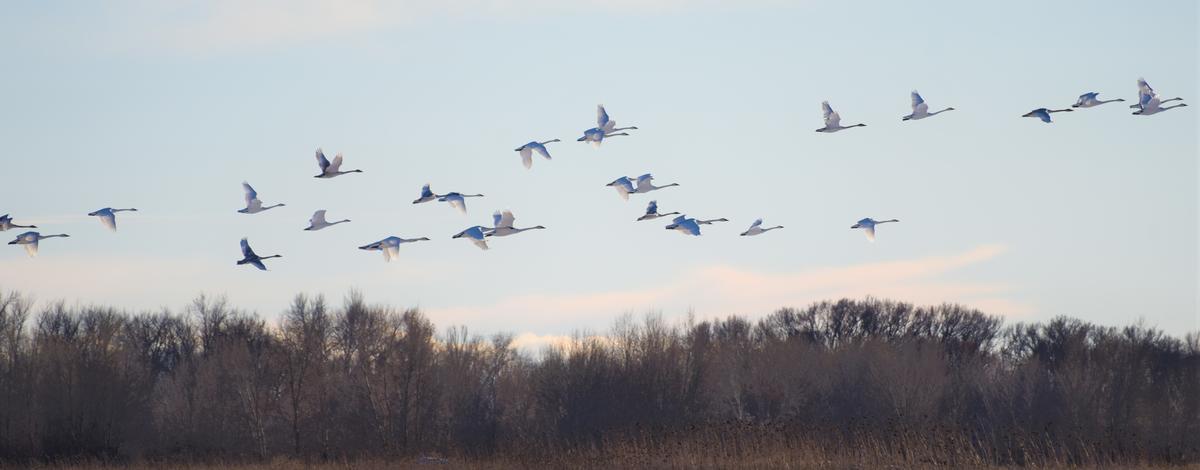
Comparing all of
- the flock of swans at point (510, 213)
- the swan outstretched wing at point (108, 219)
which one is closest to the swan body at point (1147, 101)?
the flock of swans at point (510, 213)

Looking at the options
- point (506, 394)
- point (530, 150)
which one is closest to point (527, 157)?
A: point (530, 150)

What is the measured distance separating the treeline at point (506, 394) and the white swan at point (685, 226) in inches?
235

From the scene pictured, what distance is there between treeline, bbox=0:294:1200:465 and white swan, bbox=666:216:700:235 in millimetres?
5977

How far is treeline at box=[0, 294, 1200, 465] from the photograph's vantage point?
160ft

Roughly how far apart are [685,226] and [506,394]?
27095mm

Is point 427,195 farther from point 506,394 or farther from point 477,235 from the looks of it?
point 506,394

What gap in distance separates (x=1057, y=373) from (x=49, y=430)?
110 feet

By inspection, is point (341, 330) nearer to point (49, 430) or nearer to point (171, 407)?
point (171, 407)

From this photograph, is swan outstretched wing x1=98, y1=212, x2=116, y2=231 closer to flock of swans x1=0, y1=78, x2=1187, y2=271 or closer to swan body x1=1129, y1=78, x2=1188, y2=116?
flock of swans x1=0, y1=78, x2=1187, y2=271

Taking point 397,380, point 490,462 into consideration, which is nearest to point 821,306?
point 397,380

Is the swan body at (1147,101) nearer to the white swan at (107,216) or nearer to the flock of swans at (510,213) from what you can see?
the flock of swans at (510,213)

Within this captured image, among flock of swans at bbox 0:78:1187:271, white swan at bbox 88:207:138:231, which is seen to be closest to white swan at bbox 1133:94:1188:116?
flock of swans at bbox 0:78:1187:271

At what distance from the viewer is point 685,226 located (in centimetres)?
3584

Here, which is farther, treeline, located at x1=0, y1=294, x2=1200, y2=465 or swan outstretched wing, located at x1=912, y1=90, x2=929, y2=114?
treeline, located at x1=0, y1=294, x2=1200, y2=465
